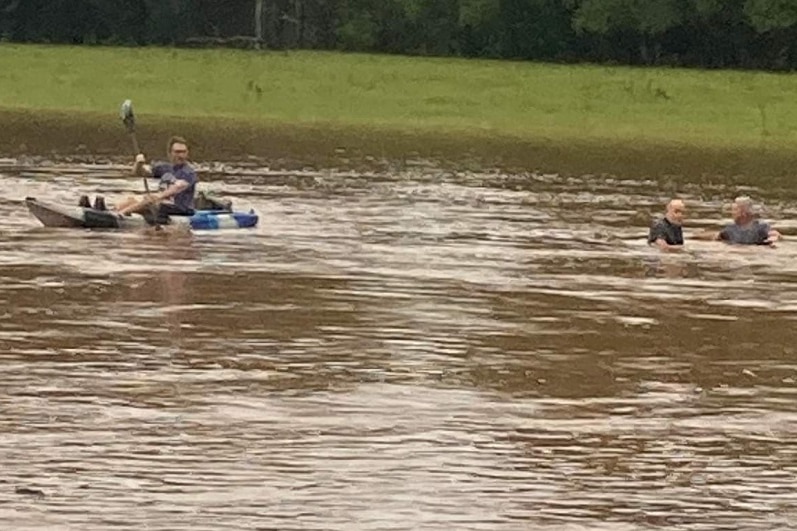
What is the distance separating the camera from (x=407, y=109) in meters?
49.8

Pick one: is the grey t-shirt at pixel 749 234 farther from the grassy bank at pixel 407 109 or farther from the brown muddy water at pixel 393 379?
the grassy bank at pixel 407 109

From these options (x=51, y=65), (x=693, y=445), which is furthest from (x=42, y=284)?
(x=51, y=65)

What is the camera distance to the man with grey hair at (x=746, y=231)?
2531 centimetres

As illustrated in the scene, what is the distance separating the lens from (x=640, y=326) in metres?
18.6

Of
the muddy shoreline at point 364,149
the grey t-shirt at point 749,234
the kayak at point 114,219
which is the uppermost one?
the kayak at point 114,219

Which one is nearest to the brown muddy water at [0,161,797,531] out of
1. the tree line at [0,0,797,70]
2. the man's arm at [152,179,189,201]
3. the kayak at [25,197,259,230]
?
the kayak at [25,197,259,230]

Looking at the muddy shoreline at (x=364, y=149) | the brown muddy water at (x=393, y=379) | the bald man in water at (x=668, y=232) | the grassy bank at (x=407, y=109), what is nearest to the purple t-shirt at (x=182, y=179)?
the brown muddy water at (x=393, y=379)

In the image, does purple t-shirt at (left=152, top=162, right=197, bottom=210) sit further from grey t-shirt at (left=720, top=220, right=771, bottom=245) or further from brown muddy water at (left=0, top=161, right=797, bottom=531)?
grey t-shirt at (left=720, top=220, right=771, bottom=245)

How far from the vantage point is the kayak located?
2483 cm

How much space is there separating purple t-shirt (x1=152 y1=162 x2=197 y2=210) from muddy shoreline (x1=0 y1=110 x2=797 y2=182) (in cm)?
1012

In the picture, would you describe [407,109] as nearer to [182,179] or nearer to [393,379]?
[182,179]

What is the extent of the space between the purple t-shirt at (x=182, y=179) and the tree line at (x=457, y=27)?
1531 inches

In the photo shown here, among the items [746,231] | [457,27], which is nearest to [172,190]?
[746,231]

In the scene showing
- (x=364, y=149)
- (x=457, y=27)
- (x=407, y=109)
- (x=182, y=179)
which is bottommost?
(x=364, y=149)
